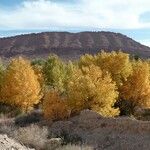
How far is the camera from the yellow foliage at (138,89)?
6850cm

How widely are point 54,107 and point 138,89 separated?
16.0 meters

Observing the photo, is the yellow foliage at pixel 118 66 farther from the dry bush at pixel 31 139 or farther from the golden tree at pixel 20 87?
the dry bush at pixel 31 139

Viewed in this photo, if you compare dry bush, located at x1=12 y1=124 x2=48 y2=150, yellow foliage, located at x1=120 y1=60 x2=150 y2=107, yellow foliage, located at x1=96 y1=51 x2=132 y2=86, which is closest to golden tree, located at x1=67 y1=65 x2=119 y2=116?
yellow foliage, located at x1=96 y1=51 x2=132 y2=86

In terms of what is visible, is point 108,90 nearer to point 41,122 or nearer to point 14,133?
point 41,122

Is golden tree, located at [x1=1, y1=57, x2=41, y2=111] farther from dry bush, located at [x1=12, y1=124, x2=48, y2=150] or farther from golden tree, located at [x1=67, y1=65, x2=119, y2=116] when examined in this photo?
dry bush, located at [x1=12, y1=124, x2=48, y2=150]

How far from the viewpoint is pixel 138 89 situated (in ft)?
225

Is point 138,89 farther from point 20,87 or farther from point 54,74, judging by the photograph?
point 54,74

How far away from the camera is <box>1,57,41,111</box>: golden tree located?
66500 millimetres

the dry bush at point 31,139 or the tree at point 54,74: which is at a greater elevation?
the dry bush at point 31,139

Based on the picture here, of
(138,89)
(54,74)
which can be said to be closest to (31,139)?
(138,89)

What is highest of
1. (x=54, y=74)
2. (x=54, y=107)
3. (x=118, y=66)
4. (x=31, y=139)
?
(x=118, y=66)

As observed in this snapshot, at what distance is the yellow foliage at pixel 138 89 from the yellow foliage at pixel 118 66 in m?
1.07

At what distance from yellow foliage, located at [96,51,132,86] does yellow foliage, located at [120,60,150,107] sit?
1067mm

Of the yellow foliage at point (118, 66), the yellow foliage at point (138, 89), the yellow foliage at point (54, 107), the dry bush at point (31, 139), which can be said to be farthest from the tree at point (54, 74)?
the dry bush at point (31, 139)
